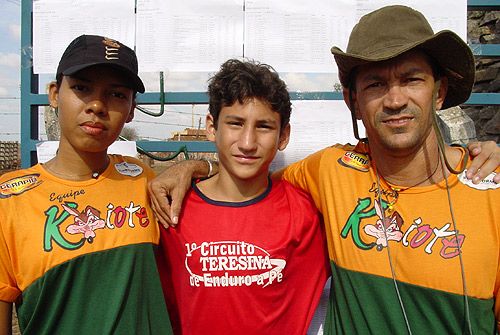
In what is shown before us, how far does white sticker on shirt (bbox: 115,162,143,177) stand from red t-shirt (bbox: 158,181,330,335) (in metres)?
0.29

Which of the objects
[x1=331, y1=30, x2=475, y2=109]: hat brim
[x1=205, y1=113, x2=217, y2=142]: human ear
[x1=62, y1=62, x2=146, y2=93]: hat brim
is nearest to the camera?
[x1=331, y1=30, x2=475, y2=109]: hat brim

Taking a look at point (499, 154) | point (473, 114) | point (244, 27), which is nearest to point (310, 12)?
point (244, 27)

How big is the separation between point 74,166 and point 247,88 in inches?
34.7

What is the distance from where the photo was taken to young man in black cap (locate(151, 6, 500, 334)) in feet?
5.32

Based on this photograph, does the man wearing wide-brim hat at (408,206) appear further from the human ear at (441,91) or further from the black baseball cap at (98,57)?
the black baseball cap at (98,57)

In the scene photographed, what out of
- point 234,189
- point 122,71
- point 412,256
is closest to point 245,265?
point 234,189

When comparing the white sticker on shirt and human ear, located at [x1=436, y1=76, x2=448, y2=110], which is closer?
human ear, located at [x1=436, y1=76, x2=448, y2=110]

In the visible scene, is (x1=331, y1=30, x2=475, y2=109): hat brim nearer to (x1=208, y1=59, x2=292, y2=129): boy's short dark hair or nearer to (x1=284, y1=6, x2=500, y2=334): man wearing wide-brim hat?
(x1=284, y1=6, x2=500, y2=334): man wearing wide-brim hat

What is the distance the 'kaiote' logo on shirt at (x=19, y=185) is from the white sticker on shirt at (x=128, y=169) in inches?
14.0

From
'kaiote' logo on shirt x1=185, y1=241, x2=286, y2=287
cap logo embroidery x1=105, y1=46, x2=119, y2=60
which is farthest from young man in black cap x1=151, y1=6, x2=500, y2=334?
cap logo embroidery x1=105, y1=46, x2=119, y2=60

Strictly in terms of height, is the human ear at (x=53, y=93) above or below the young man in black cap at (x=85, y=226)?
above

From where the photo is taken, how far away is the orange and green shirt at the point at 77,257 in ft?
5.57

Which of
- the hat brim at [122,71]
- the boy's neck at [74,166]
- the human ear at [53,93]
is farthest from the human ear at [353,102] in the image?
the human ear at [53,93]

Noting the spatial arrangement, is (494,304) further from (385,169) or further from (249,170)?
(249,170)
